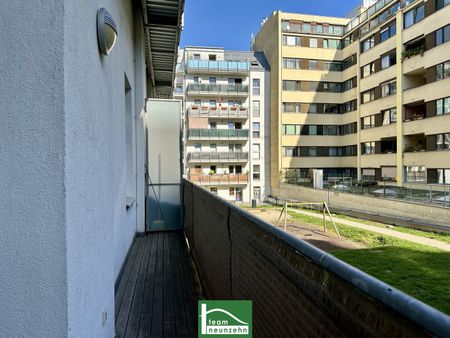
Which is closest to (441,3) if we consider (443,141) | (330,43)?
(443,141)

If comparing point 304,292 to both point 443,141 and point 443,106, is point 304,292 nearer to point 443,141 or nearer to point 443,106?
point 443,141

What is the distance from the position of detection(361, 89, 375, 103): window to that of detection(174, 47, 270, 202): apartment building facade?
1166 centimetres

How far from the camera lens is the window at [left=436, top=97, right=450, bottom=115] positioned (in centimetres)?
2322

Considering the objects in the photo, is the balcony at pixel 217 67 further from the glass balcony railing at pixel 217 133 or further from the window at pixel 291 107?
the glass balcony railing at pixel 217 133

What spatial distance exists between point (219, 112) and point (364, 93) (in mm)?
16306

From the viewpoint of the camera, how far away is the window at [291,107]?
1518 inches

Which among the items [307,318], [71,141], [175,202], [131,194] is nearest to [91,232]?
[71,141]

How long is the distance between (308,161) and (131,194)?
34649 millimetres

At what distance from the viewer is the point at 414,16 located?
2669 cm

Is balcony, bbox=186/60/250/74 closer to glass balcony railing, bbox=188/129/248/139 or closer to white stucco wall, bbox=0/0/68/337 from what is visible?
glass balcony railing, bbox=188/129/248/139

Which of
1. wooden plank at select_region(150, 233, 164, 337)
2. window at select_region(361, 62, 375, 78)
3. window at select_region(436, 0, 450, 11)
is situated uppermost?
window at select_region(436, 0, 450, 11)

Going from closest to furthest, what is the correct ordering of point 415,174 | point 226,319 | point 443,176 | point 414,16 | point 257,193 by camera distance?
point 226,319 → point 443,176 → point 415,174 → point 414,16 → point 257,193

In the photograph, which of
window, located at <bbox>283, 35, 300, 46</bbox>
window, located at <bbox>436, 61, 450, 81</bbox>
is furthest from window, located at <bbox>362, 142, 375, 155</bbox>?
window, located at <bbox>283, 35, 300, 46</bbox>

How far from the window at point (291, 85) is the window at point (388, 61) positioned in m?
10.4
